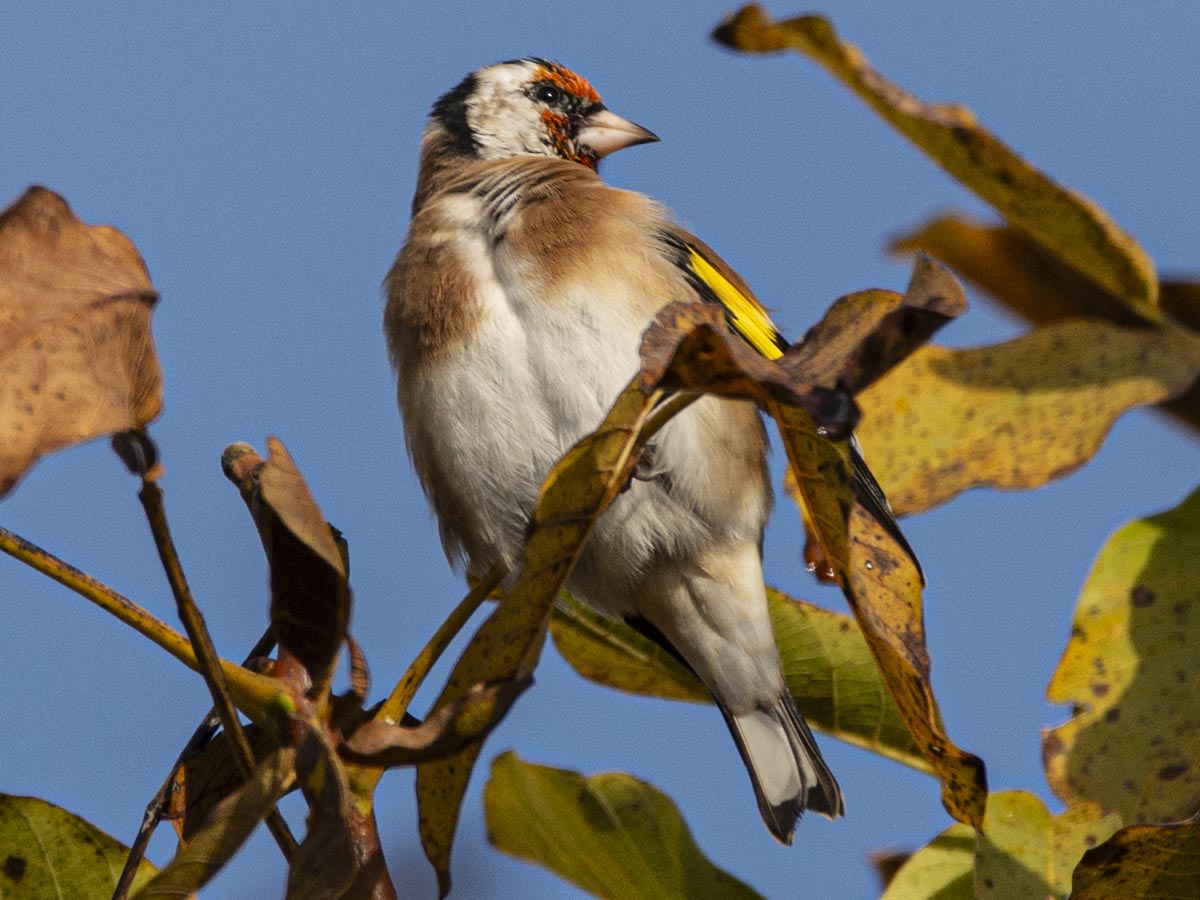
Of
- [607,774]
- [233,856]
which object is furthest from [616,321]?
[233,856]

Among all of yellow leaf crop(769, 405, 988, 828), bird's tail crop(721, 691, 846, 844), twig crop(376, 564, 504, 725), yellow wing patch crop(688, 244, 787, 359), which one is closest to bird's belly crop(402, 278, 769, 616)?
yellow wing patch crop(688, 244, 787, 359)

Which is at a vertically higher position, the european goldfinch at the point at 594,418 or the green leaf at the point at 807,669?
the european goldfinch at the point at 594,418

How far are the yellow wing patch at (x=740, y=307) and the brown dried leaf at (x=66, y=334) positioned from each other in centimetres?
193

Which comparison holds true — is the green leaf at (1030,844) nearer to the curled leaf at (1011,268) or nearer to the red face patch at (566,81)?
the curled leaf at (1011,268)

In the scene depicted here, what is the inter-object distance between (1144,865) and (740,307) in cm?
208

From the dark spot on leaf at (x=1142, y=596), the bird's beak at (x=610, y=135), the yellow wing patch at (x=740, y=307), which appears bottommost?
the dark spot on leaf at (x=1142, y=596)

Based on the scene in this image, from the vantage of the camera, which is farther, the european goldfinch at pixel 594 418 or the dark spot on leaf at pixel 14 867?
the european goldfinch at pixel 594 418

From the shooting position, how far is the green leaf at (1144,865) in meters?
1.60

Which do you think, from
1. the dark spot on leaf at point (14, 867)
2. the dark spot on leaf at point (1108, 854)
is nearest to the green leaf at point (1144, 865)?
the dark spot on leaf at point (1108, 854)

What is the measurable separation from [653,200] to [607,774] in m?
1.98

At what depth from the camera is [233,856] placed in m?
1.40

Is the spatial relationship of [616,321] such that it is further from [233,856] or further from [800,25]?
[233,856]

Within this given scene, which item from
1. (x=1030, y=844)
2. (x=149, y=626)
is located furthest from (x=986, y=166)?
(x=149, y=626)

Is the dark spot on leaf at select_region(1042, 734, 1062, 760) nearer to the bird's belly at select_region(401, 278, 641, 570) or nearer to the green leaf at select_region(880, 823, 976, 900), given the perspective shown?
the green leaf at select_region(880, 823, 976, 900)
